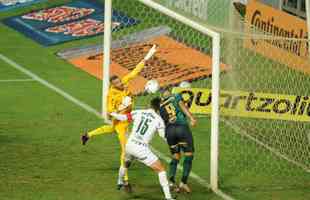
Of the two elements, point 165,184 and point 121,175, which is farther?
point 121,175

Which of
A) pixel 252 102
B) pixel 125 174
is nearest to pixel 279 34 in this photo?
pixel 252 102

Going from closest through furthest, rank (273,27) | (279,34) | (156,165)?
(156,165) < (279,34) < (273,27)

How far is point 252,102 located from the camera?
2209 cm

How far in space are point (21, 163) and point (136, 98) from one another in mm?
5603

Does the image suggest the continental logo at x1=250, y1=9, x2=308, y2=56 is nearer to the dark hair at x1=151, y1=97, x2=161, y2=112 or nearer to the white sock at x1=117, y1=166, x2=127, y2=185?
the dark hair at x1=151, y1=97, x2=161, y2=112

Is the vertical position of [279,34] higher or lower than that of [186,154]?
higher

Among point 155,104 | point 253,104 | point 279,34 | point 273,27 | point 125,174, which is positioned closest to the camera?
point 155,104

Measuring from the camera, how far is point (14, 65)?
29922 mm

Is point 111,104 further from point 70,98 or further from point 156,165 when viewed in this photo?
point 70,98

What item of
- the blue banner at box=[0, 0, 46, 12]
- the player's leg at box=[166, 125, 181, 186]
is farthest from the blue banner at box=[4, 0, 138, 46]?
the player's leg at box=[166, 125, 181, 186]

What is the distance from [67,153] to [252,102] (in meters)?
3.73

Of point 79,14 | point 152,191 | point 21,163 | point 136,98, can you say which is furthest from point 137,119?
point 79,14

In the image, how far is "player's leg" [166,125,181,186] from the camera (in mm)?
19625

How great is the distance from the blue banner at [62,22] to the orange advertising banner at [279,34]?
628cm
